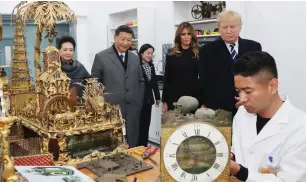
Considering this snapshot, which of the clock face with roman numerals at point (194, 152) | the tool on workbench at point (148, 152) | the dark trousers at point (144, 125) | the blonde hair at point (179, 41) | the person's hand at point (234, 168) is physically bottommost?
the dark trousers at point (144, 125)

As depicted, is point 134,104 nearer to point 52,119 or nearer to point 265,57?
point 52,119

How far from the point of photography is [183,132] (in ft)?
3.97

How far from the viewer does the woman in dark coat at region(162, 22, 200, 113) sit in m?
2.93

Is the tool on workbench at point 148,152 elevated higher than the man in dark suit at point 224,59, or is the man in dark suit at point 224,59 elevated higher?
the man in dark suit at point 224,59

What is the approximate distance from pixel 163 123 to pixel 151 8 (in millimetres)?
3995

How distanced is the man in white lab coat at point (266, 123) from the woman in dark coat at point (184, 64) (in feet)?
4.91

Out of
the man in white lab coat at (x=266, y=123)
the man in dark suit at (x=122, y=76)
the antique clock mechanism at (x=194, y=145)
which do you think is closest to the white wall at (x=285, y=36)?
the man in dark suit at (x=122, y=76)

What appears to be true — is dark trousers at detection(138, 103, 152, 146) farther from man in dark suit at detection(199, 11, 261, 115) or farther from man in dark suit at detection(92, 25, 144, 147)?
man in dark suit at detection(199, 11, 261, 115)

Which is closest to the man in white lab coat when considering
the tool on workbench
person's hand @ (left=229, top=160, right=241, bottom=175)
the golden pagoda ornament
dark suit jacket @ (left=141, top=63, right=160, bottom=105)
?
person's hand @ (left=229, top=160, right=241, bottom=175)

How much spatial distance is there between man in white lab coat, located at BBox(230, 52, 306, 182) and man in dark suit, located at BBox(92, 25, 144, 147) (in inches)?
62.5

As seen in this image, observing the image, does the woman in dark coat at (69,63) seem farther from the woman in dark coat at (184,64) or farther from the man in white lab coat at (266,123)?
the man in white lab coat at (266,123)

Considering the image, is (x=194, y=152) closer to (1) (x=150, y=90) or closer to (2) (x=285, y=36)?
(2) (x=285, y=36)

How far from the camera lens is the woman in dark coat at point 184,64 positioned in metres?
2.93

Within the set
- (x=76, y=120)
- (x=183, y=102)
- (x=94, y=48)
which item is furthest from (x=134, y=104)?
(x=94, y=48)
